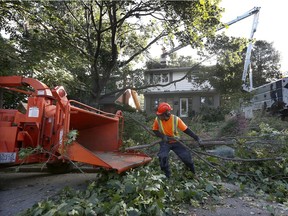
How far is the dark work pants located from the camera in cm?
566

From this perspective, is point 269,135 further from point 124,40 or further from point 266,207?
point 124,40

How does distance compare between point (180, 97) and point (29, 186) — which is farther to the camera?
point (180, 97)

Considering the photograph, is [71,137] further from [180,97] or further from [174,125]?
[180,97]

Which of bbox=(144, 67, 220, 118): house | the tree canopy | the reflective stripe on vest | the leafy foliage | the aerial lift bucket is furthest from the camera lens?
bbox=(144, 67, 220, 118): house

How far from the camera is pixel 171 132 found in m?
6.07

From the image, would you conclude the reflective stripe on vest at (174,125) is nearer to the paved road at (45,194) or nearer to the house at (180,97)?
the paved road at (45,194)

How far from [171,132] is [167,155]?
557 millimetres

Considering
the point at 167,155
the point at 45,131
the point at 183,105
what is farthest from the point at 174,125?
the point at 183,105

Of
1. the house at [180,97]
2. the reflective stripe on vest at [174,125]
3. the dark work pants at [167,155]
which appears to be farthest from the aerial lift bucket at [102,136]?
the house at [180,97]

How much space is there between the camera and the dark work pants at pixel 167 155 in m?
5.66

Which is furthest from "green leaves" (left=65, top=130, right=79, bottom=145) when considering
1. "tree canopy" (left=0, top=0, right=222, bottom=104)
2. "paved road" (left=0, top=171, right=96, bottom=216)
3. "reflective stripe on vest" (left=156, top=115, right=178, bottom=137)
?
"tree canopy" (left=0, top=0, right=222, bottom=104)

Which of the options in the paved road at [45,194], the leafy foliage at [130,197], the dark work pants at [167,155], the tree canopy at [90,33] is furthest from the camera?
the tree canopy at [90,33]

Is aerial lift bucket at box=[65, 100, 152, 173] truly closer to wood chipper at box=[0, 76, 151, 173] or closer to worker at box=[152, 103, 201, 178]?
wood chipper at box=[0, 76, 151, 173]

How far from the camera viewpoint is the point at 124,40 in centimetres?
1719
